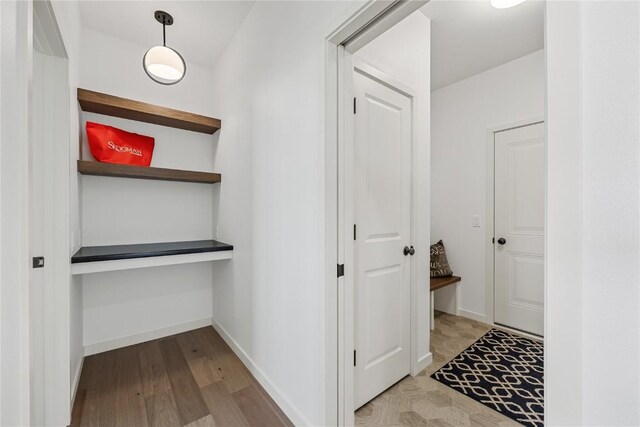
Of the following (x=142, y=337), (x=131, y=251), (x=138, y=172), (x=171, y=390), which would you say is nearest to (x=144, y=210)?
(x=138, y=172)

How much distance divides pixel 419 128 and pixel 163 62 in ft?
6.62

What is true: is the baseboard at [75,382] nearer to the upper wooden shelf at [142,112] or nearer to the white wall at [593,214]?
the upper wooden shelf at [142,112]

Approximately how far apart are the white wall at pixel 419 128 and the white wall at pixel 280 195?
0.76m

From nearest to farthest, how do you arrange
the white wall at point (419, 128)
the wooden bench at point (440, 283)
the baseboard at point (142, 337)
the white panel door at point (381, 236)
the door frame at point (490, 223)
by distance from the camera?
the white panel door at point (381, 236) < the white wall at point (419, 128) < the baseboard at point (142, 337) < the wooden bench at point (440, 283) < the door frame at point (490, 223)

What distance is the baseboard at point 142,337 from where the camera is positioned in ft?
7.64

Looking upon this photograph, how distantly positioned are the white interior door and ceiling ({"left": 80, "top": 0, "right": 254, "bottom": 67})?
280 centimetres

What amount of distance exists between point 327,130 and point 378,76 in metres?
0.73

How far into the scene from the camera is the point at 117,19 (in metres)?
2.19

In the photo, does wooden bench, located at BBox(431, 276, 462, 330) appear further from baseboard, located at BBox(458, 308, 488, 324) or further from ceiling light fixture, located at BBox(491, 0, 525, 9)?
ceiling light fixture, located at BBox(491, 0, 525, 9)

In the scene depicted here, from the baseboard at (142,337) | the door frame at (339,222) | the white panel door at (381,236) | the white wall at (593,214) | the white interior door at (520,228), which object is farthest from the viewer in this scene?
the white interior door at (520,228)

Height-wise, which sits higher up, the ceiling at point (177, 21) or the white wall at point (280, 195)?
the ceiling at point (177, 21)

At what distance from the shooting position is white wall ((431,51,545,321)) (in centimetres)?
277

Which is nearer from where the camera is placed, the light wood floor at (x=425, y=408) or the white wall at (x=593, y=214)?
the white wall at (x=593, y=214)

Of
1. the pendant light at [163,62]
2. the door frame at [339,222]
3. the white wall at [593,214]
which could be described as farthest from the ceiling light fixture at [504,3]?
the pendant light at [163,62]
